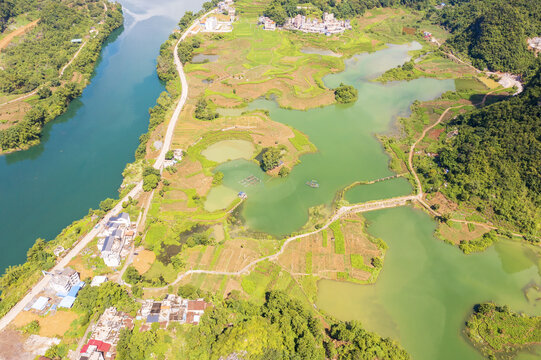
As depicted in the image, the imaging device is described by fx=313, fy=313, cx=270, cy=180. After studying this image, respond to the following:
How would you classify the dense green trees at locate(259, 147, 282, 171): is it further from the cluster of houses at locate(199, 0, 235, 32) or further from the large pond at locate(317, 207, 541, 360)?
the cluster of houses at locate(199, 0, 235, 32)

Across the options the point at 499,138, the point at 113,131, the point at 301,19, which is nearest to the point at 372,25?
the point at 301,19

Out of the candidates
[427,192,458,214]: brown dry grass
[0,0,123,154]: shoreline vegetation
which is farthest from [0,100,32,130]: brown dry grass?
[427,192,458,214]: brown dry grass

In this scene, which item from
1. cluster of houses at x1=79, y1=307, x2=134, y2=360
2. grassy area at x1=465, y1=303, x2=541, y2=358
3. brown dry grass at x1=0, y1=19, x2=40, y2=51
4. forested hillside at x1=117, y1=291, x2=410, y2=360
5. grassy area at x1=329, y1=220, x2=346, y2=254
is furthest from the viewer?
brown dry grass at x1=0, y1=19, x2=40, y2=51

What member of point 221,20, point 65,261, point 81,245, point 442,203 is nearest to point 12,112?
point 81,245

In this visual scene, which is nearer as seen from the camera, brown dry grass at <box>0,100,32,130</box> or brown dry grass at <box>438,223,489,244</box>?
brown dry grass at <box>438,223,489,244</box>

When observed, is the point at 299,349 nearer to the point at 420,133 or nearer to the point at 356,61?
the point at 420,133

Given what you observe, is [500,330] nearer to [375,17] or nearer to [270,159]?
[270,159]
